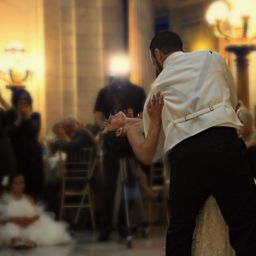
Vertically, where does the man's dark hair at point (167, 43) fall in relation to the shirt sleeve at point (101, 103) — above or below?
above

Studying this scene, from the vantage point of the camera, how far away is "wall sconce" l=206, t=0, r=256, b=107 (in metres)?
9.84

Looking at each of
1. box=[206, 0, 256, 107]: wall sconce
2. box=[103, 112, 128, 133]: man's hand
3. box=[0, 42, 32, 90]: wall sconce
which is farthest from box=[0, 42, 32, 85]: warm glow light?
box=[103, 112, 128, 133]: man's hand

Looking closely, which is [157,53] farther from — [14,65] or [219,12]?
[14,65]

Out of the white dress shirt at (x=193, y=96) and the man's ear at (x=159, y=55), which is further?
the man's ear at (x=159, y=55)

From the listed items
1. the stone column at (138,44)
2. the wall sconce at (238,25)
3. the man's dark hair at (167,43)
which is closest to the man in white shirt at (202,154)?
the man's dark hair at (167,43)

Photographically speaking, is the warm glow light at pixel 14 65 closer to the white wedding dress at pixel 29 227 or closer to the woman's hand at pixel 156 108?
the white wedding dress at pixel 29 227

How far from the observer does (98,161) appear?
7133 millimetres

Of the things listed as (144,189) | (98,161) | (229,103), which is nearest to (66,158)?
(98,161)

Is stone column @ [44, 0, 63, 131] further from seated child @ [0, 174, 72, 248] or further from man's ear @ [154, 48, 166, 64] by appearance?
man's ear @ [154, 48, 166, 64]

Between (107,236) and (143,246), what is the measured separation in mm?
540

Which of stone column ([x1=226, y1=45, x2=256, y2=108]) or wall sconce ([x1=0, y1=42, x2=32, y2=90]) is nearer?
stone column ([x1=226, y1=45, x2=256, y2=108])

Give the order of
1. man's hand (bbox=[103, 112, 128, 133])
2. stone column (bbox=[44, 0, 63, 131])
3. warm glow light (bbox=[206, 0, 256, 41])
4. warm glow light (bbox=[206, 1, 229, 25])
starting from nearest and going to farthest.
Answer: man's hand (bbox=[103, 112, 128, 133]), warm glow light (bbox=[206, 0, 256, 41]), warm glow light (bbox=[206, 1, 229, 25]), stone column (bbox=[44, 0, 63, 131])

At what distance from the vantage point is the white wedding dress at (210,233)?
251 cm

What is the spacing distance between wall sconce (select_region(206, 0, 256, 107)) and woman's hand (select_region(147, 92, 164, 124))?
7.51 m
